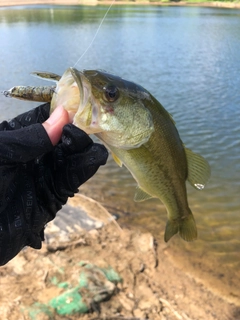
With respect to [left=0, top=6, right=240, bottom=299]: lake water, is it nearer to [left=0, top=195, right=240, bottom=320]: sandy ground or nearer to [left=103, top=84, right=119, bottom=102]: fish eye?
[left=0, top=195, right=240, bottom=320]: sandy ground

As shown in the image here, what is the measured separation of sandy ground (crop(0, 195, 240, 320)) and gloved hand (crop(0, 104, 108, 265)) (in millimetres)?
1314

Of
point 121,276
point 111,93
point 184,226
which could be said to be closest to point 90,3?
point 121,276

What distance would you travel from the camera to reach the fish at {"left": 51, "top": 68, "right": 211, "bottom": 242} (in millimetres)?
2084

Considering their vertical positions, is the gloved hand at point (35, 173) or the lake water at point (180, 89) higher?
the gloved hand at point (35, 173)

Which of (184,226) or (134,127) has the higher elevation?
(134,127)

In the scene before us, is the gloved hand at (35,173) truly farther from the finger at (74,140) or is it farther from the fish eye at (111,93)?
the fish eye at (111,93)

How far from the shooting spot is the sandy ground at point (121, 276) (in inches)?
147

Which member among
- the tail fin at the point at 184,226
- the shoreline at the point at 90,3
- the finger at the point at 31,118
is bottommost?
the shoreline at the point at 90,3

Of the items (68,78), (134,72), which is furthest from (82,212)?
(134,72)

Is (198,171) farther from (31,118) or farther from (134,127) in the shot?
(31,118)

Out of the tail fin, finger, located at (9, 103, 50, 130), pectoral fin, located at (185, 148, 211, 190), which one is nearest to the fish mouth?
finger, located at (9, 103, 50, 130)

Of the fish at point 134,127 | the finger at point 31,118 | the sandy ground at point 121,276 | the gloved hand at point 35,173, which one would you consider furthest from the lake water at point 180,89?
the finger at point 31,118

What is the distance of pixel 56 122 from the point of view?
2061 millimetres

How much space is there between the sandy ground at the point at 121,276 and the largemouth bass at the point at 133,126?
5.89 feet
